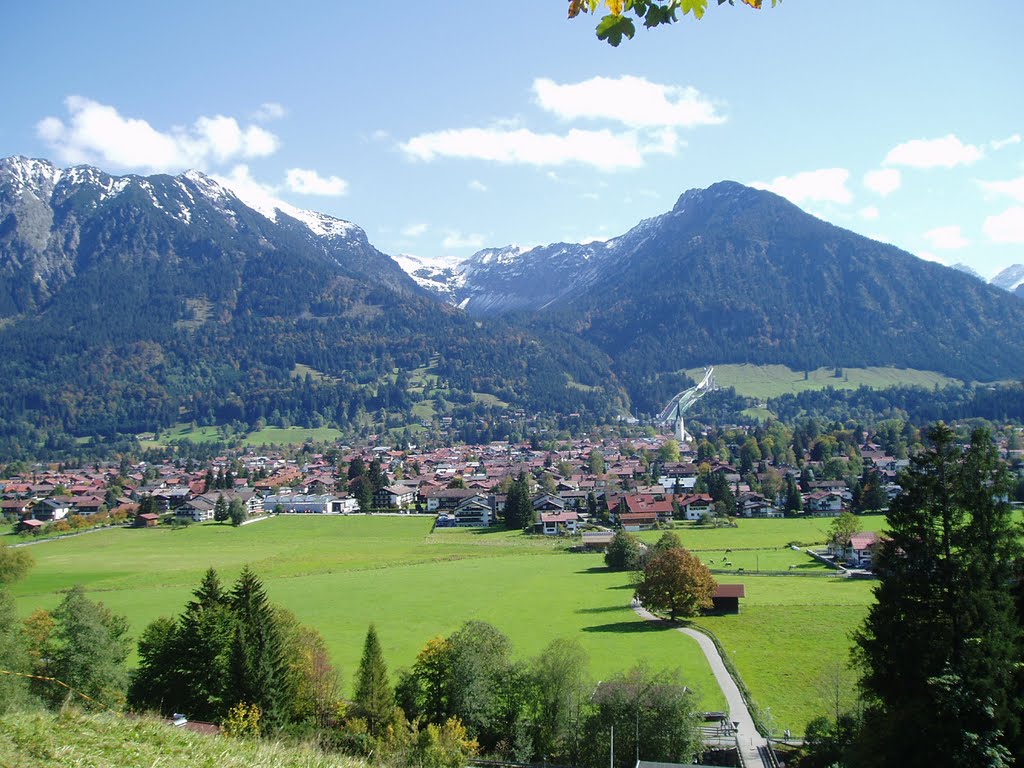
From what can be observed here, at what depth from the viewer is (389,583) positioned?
4262 cm

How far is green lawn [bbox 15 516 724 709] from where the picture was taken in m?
29.9

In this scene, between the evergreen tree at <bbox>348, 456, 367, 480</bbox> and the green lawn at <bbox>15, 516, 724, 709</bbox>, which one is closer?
the green lawn at <bbox>15, 516, 724, 709</bbox>

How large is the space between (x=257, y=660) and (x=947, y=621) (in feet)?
54.3

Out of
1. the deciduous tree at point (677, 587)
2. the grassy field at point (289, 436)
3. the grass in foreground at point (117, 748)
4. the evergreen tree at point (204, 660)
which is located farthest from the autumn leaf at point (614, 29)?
the grassy field at point (289, 436)

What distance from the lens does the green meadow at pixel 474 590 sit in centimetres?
2767

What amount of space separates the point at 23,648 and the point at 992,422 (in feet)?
468

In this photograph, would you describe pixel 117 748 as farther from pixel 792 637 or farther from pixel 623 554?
pixel 623 554

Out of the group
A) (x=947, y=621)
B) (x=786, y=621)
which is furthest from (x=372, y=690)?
(x=786, y=621)

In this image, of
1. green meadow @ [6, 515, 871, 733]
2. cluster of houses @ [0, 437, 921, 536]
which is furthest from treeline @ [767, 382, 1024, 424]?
green meadow @ [6, 515, 871, 733]

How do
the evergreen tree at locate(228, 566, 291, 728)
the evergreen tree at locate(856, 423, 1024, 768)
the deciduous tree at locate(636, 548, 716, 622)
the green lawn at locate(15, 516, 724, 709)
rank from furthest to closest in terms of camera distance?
the deciduous tree at locate(636, 548, 716, 622) < the green lawn at locate(15, 516, 724, 709) < the evergreen tree at locate(228, 566, 291, 728) < the evergreen tree at locate(856, 423, 1024, 768)

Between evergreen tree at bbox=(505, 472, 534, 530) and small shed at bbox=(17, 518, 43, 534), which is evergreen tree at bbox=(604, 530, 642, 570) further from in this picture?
small shed at bbox=(17, 518, 43, 534)

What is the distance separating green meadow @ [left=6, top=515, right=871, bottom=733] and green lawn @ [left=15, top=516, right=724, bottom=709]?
0.39ft

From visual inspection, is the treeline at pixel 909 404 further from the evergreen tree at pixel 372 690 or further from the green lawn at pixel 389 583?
the evergreen tree at pixel 372 690

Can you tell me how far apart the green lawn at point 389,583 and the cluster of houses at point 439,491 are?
834 centimetres
